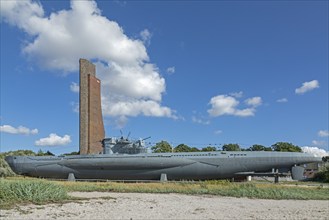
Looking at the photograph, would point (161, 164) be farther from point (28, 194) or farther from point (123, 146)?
point (28, 194)

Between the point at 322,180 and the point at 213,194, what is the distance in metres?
27.7

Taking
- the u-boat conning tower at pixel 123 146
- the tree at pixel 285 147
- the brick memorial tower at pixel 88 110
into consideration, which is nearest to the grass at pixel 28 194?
the u-boat conning tower at pixel 123 146

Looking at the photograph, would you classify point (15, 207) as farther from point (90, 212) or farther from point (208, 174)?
point (208, 174)

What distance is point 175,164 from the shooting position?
3616 cm

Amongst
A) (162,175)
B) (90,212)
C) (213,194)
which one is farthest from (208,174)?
(90,212)

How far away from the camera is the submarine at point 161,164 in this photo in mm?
34750

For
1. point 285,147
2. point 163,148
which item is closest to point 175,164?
point 163,148

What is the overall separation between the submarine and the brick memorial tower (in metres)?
6.97

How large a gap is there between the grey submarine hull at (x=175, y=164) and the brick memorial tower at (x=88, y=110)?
279 inches

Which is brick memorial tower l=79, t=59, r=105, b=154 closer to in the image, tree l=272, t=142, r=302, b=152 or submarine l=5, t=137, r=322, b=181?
submarine l=5, t=137, r=322, b=181

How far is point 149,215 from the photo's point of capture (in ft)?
41.7

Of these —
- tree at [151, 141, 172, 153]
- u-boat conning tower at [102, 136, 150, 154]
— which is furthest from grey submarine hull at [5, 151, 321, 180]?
tree at [151, 141, 172, 153]

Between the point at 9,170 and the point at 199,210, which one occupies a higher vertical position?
the point at 9,170

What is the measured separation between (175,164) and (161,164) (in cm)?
136
